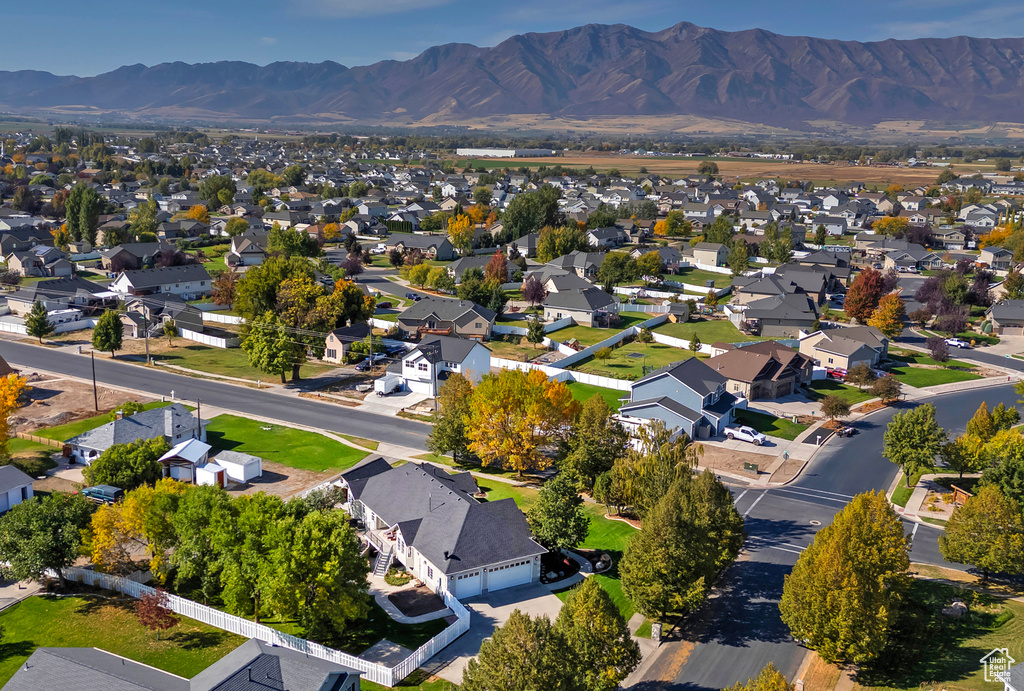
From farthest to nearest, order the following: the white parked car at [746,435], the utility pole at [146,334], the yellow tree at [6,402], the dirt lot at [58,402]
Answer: the utility pole at [146,334] → the dirt lot at [58,402] → the white parked car at [746,435] → the yellow tree at [6,402]

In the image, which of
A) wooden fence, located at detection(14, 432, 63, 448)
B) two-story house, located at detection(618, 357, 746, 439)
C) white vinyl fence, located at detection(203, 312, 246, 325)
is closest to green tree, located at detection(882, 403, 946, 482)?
two-story house, located at detection(618, 357, 746, 439)

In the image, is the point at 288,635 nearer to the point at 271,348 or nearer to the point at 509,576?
the point at 509,576

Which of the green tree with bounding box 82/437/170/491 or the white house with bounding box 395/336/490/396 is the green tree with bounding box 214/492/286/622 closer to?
the green tree with bounding box 82/437/170/491

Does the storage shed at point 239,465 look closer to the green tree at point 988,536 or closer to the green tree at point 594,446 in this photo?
the green tree at point 594,446

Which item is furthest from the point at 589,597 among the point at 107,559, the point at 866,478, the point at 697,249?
the point at 697,249

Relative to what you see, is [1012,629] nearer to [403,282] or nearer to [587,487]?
[587,487]

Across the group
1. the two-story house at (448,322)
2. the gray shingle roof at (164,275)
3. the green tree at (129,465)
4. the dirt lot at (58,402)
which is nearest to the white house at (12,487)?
the green tree at (129,465)
